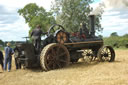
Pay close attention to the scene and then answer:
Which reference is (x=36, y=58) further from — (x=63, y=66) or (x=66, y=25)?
(x=66, y=25)

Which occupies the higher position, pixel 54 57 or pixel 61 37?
pixel 61 37

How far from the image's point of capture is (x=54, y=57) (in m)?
8.16

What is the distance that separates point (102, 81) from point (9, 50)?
484 cm

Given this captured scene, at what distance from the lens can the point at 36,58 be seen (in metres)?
8.06

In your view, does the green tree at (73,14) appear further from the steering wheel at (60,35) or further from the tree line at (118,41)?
the steering wheel at (60,35)

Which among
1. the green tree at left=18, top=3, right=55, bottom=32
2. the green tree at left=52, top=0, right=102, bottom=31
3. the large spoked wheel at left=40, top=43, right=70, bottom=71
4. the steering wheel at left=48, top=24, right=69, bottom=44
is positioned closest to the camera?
the large spoked wheel at left=40, top=43, right=70, bottom=71

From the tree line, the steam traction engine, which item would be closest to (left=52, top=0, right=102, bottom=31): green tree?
the tree line

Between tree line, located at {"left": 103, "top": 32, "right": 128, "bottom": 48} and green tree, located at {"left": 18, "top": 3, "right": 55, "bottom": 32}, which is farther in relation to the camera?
green tree, located at {"left": 18, "top": 3, "right": 55, "bottom": 32}

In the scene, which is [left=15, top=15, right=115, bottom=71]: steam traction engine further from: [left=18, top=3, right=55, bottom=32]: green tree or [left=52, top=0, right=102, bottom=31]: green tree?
[left=18, top=3, right=55, bottom=32]: green tree

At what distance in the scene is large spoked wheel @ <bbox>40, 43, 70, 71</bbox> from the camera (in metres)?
7.65

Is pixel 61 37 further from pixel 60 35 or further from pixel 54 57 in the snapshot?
pixel 54 57

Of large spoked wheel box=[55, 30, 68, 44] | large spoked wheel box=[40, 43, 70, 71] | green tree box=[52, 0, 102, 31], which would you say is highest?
green tree box=[52, 0, 102, 31]

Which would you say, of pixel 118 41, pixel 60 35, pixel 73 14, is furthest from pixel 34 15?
pixel 60 35

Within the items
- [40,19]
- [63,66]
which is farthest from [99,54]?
[40,19]
